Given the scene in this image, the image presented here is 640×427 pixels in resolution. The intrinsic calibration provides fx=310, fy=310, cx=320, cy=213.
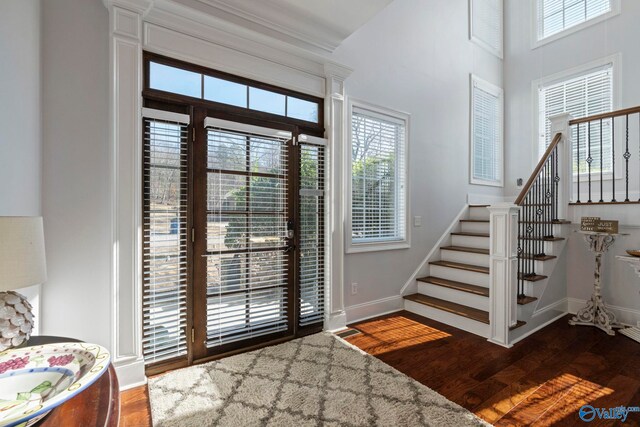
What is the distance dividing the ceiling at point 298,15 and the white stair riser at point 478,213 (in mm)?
3125

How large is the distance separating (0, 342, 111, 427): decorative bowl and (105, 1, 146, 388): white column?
3.68ft

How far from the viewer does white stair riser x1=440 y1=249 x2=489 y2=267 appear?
3.85 metres

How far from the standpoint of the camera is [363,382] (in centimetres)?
224

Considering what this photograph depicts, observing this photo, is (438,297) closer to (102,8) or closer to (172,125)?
(172,125)

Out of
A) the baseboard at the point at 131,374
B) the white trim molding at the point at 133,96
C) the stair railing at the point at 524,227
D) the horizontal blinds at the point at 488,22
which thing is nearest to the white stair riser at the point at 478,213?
the stair railing at the point at 524,227

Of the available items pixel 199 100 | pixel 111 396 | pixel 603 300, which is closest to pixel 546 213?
pixel 603 300

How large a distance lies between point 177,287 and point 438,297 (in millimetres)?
2954

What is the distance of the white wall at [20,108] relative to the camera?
1522 mm

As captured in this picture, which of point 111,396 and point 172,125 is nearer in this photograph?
point 111,396

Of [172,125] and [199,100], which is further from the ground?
[199,100]

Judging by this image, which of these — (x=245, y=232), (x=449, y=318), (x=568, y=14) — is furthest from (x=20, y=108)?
(x=568, y=14)

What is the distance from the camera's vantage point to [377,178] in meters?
3.77

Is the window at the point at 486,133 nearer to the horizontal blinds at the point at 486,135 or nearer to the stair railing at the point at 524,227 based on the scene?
the horizontal blinds at the point at 486,135

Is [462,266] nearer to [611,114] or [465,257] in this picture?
[465,257]
